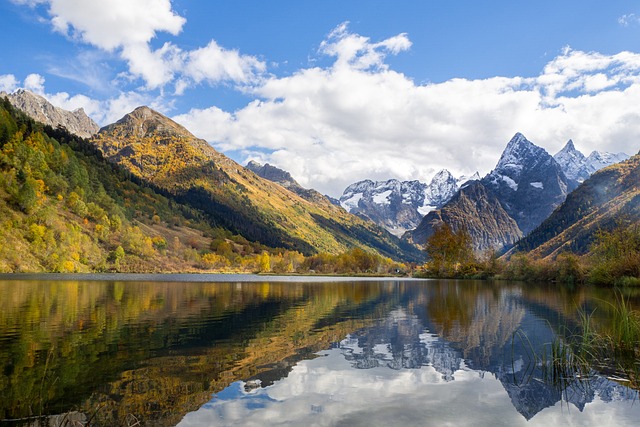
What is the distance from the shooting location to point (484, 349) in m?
29.6

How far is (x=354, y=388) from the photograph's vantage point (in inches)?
795

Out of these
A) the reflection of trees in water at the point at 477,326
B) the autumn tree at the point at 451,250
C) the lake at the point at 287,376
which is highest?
the autumn tree at the point at 451,250

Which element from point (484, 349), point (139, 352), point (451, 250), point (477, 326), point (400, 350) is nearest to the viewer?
point (139, 352)

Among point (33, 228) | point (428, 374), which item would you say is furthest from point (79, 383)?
point (33, 228)

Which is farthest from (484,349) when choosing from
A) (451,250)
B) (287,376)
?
(451,250)

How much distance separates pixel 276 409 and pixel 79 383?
8669 mm

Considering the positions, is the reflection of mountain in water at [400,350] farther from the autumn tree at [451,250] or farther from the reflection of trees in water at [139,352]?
the autumn tree at [451,250]

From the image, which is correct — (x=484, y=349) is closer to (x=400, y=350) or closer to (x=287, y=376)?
(x=400, y=350)

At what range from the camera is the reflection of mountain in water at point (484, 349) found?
19.3 m

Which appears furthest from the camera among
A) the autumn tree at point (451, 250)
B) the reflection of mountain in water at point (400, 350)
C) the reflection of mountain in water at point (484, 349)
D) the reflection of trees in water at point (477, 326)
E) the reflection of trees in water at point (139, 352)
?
the autumn tree at point (451, 250)

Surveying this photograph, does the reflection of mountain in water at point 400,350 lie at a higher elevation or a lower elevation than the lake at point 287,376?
lower

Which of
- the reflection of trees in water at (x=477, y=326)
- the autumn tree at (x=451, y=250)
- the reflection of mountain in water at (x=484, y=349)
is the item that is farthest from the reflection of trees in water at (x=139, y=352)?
the autumn tree at (x=451, y=250)

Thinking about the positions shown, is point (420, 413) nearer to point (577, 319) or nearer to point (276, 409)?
point (276, 409)

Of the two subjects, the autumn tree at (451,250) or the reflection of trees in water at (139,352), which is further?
the autumn tree at (451,250)
